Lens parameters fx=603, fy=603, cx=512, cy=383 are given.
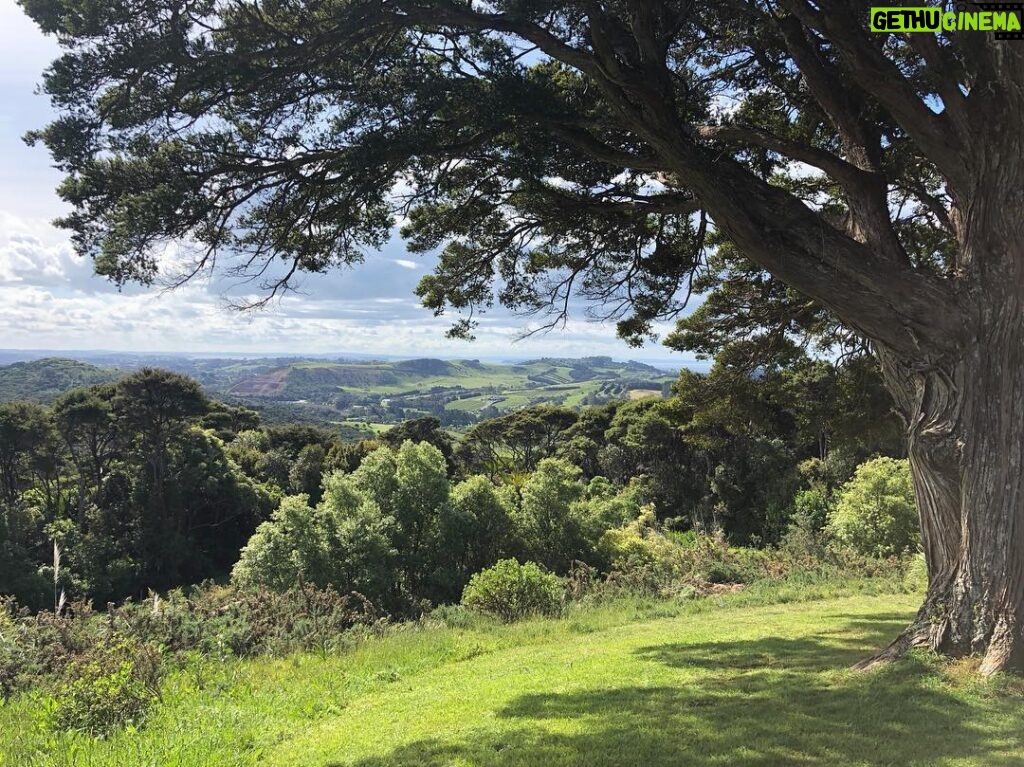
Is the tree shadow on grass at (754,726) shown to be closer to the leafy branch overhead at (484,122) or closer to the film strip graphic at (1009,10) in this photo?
the leafy branch overhead at (484,122)

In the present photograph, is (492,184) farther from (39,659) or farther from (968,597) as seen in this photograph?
(39,659)

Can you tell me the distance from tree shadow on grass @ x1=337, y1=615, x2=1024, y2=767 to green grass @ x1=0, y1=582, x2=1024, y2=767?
1cm

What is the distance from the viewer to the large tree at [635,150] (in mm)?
4414

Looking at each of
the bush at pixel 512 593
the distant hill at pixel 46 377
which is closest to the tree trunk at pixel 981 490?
the bush at pixel 512 593

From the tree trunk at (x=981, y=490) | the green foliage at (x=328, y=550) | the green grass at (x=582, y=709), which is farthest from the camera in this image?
the green foliage at (x=328, y=550)

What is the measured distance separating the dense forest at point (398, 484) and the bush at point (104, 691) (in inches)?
280

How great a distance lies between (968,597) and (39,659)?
8698 mm

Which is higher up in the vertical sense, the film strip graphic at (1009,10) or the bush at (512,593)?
the film strip graphic at (1009,10)

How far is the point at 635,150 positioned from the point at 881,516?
45.4ft

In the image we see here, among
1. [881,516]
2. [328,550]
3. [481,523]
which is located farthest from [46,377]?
[881,516]

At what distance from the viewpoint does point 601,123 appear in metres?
5.38

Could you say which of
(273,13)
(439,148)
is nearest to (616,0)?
(439,148)

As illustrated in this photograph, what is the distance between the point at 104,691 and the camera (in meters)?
5.07

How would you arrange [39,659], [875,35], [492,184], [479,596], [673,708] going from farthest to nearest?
1. [479,596]
2. [492,184]
3. [39,659]
4. [875,35]
5. [673,708]
